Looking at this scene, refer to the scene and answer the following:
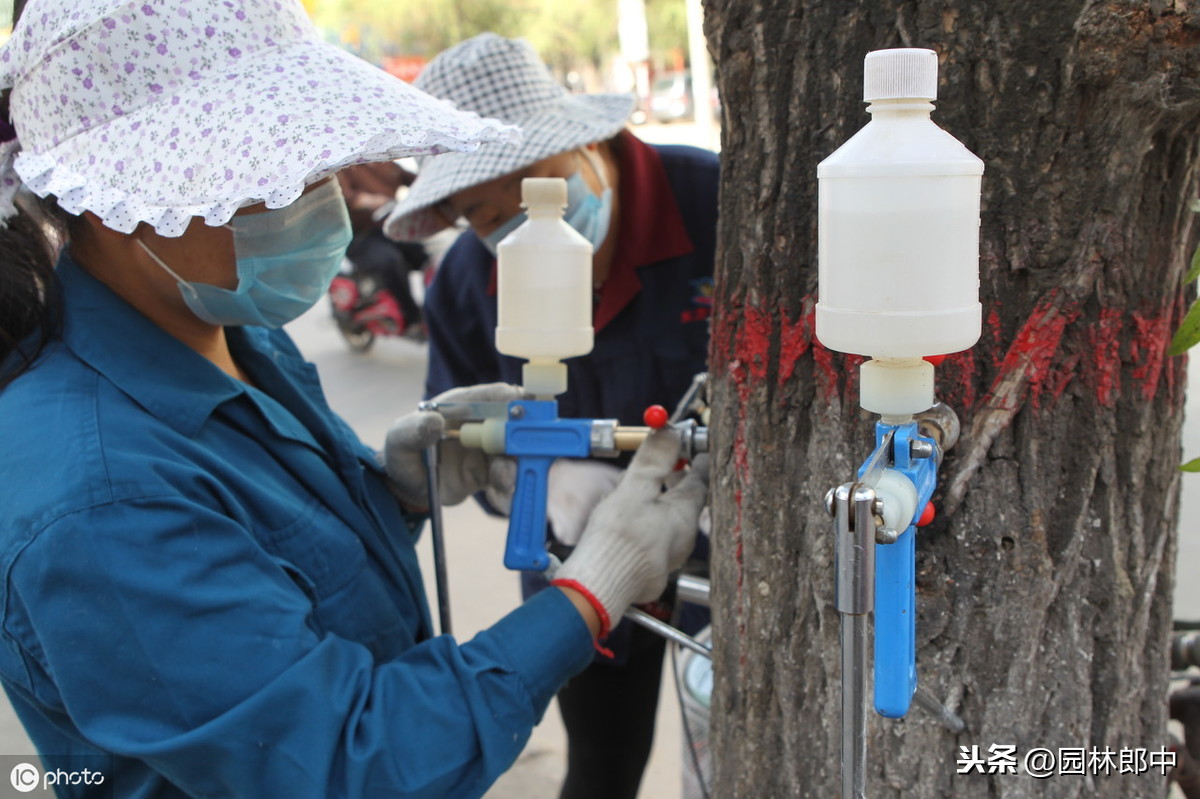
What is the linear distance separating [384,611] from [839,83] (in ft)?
2.94

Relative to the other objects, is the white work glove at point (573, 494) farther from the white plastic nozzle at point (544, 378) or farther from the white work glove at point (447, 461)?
the white plastic nozzle at point (544, 378)

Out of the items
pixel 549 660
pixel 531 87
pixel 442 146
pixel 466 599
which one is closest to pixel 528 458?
pixel 549 660

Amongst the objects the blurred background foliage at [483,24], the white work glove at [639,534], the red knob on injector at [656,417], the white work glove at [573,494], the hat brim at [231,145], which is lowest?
the white work glove at [573,494]

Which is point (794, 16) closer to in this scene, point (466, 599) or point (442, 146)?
Result: point (442, 146)

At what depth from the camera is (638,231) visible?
6.56 ft

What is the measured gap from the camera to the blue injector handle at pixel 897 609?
2.78 feet

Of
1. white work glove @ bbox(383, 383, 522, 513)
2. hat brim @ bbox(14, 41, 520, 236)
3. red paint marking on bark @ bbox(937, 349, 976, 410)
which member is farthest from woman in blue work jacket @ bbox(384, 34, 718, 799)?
red paint marking on bark @ bbox(937, 349, 976, 410)

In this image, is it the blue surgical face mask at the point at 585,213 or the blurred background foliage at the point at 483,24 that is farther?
the blurred background foliage at the point at 483,24

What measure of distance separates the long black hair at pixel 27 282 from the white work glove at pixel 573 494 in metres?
0.80

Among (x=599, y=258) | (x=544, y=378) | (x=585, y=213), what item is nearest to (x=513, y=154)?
(x=585, y=213)

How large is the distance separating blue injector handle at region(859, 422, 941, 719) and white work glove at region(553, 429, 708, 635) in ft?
1.79

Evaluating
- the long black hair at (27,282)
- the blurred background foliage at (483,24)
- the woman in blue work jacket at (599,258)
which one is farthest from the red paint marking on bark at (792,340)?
the blurred background foliage at (483,24)

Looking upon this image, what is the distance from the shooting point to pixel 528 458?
1500 millimetres

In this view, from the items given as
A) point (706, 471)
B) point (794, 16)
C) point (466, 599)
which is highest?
point (794, 16)
